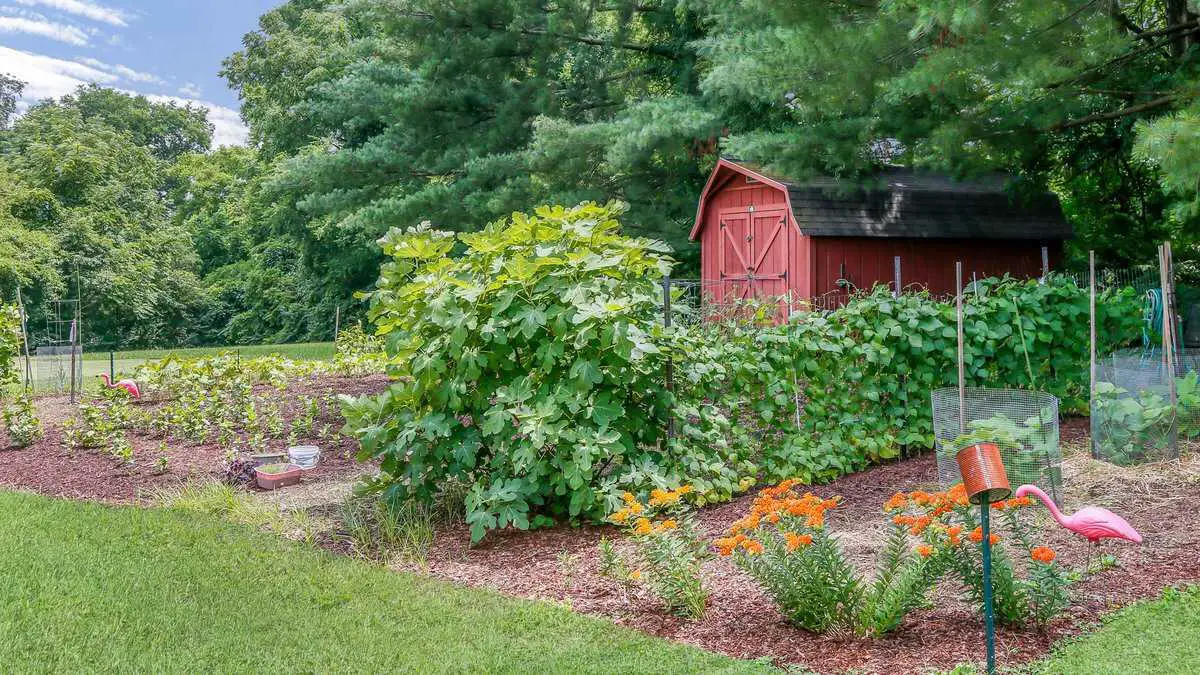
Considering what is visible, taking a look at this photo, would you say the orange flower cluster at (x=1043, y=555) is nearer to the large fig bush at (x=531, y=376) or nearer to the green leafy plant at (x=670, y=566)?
the green leafy plant at (x=670, y=566)

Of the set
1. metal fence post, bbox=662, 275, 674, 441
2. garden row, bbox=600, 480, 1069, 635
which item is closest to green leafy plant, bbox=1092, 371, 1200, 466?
garden row, bbox=600, 480, 1069, 635

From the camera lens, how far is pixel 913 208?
1216 cm

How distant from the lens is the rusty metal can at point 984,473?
2654 mm

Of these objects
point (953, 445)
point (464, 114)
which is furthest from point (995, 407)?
point (464, 114)

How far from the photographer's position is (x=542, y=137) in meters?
13.0

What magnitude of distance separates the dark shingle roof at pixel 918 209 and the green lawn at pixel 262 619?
8618mm

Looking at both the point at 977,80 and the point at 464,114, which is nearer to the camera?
the point at 977,80

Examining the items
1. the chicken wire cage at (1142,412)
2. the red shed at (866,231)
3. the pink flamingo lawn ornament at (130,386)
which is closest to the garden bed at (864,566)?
the chicken wire cage at (1142,412)

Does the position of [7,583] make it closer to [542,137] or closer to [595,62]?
[542,137]

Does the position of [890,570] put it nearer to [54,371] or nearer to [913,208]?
[913,208]

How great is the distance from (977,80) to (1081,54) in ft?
3.66

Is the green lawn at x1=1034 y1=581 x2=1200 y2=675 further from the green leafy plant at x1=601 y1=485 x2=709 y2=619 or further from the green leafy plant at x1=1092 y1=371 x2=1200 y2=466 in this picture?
the green leafy plant at x1=1092 y1=371 x2=1200 y2=466

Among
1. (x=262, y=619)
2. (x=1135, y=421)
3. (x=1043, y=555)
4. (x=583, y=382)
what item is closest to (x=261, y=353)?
(x=583, y=382)

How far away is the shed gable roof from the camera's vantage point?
11.6 metres
